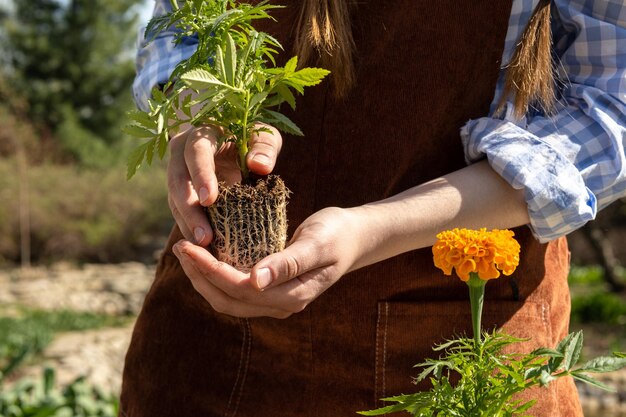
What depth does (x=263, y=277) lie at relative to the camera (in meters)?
1.05

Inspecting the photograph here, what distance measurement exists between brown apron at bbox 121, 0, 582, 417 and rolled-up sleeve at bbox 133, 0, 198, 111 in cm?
24

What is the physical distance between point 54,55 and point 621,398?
2137 cm

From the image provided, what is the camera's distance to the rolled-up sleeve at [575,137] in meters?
1.24

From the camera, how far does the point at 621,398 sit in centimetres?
560

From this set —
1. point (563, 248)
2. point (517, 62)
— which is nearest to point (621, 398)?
point (563, 248)

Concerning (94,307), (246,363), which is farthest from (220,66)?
(94,307)

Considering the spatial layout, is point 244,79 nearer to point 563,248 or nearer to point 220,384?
point 220,384

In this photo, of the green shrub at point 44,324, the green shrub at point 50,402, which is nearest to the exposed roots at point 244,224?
the green shrub at point 50,402

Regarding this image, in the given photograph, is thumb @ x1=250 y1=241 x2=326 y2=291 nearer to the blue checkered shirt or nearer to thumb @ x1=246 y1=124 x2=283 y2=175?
thumb @ x1=246 y1=124 x2=283 y2=175

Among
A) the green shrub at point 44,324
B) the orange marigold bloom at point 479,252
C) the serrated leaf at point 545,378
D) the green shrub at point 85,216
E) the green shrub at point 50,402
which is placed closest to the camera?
the serrated leaf at point 545,378

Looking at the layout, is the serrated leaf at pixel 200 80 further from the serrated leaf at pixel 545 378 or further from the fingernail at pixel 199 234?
the serrated leaf at pixel 545 378

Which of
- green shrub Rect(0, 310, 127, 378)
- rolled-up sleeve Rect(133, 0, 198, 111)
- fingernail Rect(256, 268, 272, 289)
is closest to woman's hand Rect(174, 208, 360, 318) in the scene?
fingernail Rect(256, 268, 272, 289)

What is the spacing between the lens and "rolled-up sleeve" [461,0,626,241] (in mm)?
1241

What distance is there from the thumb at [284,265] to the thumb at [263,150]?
20cm
